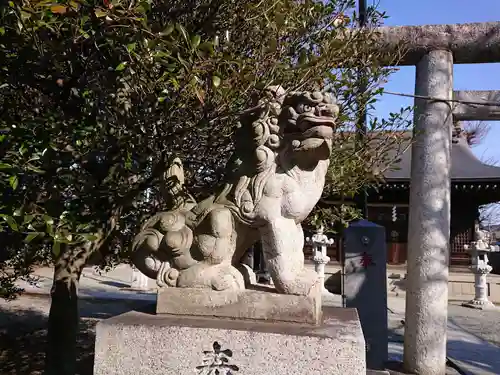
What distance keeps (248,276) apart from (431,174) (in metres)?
3.59

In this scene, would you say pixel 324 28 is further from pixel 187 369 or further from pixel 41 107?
pixel 187 369

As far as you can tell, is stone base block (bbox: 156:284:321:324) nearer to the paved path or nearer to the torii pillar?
the torii pillar

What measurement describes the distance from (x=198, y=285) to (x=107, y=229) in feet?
4.35

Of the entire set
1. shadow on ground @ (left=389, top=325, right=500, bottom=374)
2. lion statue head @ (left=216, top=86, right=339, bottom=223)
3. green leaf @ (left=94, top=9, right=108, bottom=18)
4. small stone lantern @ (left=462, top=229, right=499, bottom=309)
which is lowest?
shadow on ground @ (left=389, top=325, right=500, bottom=374)

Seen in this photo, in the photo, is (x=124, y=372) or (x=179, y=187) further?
(x=179, y=187)

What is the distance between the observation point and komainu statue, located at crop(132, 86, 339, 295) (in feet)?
8.02

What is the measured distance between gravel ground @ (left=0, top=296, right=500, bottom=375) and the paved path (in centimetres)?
2

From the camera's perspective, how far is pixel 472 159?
51.6 ft

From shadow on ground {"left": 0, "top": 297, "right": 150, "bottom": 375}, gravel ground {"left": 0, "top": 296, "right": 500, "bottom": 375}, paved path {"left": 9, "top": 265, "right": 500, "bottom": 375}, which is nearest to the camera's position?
shadow on ground {"left": 0, "top": 297, "right": 150, "bottom": 375}

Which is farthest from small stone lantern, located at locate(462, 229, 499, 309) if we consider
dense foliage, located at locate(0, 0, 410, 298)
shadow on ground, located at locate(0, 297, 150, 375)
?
dense foliage, located at locate(0, 0, 410, 298)

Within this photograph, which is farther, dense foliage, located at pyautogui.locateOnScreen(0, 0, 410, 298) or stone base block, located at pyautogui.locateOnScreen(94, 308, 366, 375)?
dense foliage, located at pyautogui.locateOnScreen(0, 0, 410, 298)

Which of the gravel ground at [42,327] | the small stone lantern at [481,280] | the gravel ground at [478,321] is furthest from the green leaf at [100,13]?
the small stone lantern at [481,280]

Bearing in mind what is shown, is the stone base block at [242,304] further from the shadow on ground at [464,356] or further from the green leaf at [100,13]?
the shadow on ground at [464,356]

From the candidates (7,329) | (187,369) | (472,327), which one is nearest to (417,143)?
(187,369)
